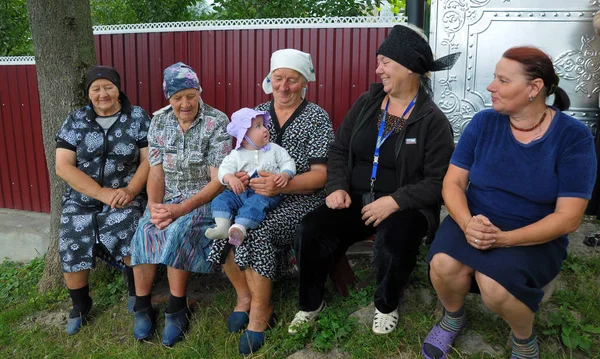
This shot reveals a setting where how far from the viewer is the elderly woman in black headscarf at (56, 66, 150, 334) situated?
335 cm

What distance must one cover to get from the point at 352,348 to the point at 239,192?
1.12m

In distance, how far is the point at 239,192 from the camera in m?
2.98

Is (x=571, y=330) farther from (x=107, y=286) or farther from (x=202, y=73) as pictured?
(x=202, y=73)

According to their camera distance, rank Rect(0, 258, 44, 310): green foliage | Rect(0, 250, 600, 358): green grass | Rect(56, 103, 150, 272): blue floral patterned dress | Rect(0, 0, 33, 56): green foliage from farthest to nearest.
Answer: Rect(0, 0, 33, 56): green foliage → Rect(0, 258, 44, 310): green foliage → Rect(56, 103, 150, 272): blue floral patterned dress → Rect(0, 250, 600, 358): green grass

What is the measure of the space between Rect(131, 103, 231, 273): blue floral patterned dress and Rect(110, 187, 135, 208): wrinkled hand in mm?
180

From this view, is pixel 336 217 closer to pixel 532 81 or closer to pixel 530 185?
pixel 530 185

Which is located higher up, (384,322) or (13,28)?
(13,28)

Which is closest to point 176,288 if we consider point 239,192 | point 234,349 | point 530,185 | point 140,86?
point 234,349

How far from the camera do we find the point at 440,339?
253 centimetres

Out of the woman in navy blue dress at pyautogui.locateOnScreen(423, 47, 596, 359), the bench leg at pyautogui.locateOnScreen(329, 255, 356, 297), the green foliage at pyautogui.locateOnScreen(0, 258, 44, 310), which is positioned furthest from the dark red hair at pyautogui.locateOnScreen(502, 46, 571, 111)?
the green foliage at pyautogui.locateOnScreen(0, 258, 44, 310)

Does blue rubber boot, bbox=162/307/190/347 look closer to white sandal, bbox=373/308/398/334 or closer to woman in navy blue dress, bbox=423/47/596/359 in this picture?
white sandal, bbox=373/308/398/334

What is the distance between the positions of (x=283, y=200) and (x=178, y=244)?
2.34ft

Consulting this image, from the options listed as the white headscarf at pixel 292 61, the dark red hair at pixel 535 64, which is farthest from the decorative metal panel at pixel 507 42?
the dark red hair at pixel 535 64

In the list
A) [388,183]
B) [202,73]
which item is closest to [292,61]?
[388,183]
